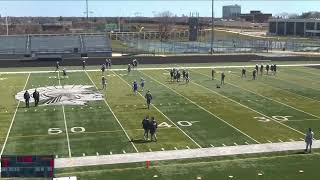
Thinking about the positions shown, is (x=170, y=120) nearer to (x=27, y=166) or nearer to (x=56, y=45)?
(x=27, y=166)

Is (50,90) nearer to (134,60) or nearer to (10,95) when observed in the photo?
(10,95)

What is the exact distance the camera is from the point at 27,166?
13117 millimetres

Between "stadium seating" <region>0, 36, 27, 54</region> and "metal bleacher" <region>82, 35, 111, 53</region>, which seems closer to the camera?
"stadium seating" <region>0, 36, 27, 54</region>

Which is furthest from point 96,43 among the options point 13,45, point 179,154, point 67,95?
point 179,154

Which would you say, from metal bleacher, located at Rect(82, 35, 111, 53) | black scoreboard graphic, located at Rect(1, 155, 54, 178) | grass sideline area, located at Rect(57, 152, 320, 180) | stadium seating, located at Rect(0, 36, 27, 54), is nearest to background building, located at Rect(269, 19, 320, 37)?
metal bleacher, located at Rect(82, 35, 111, 53)

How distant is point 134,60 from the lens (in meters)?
49.6

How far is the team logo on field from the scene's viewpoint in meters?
30.3

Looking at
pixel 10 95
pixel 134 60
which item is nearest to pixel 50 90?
pixel 10 95

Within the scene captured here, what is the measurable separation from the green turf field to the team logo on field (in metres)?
0.25

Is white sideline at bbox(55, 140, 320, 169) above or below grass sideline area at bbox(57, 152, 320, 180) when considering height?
above

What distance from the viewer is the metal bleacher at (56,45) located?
58250 mm

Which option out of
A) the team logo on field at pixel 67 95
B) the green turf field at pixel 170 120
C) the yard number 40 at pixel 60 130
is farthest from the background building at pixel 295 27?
the yard number 40 at pixel 60 130

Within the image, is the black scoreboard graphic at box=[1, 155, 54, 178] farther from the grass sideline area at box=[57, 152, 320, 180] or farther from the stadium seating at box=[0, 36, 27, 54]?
the stadium seating at box=[0, 36, 27, 54]

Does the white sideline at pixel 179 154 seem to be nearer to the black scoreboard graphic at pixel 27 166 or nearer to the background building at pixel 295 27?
the black scoreboard graphic at pixel 27 166
